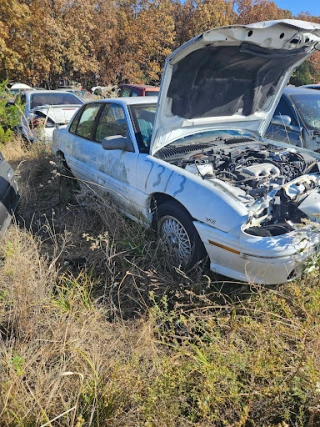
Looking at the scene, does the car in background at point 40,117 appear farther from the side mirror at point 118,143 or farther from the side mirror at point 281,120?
the side mirror at point 281,120

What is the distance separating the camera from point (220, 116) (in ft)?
13.4

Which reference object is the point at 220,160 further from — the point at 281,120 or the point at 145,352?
the point at 281,120

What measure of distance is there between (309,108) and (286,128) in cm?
58

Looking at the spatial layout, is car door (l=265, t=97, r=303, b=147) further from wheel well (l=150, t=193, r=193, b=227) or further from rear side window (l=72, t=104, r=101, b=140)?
wheel well (l=150, t=193, r=193, b=227)

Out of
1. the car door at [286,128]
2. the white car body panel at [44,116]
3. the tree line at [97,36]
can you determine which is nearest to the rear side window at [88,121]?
the white car body panel at [44,116]

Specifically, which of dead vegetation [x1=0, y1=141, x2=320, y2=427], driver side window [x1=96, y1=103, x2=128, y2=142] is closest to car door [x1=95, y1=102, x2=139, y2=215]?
driver side window [x1=96, y1=103, x2=128, y2=142]

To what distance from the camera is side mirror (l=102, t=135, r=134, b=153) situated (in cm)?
360

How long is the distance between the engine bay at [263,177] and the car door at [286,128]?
65.8 inches

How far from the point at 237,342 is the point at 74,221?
8.81 ft

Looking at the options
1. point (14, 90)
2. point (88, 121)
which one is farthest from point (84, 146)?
point (14, 90)

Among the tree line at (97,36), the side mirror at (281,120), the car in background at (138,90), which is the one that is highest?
the tree line at (97,36)

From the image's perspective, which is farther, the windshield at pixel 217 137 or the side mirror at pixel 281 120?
the side mirror at pixel 281 120

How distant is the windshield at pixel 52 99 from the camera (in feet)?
26.9

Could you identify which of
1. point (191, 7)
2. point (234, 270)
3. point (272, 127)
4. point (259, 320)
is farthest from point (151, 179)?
point (191, 7)
